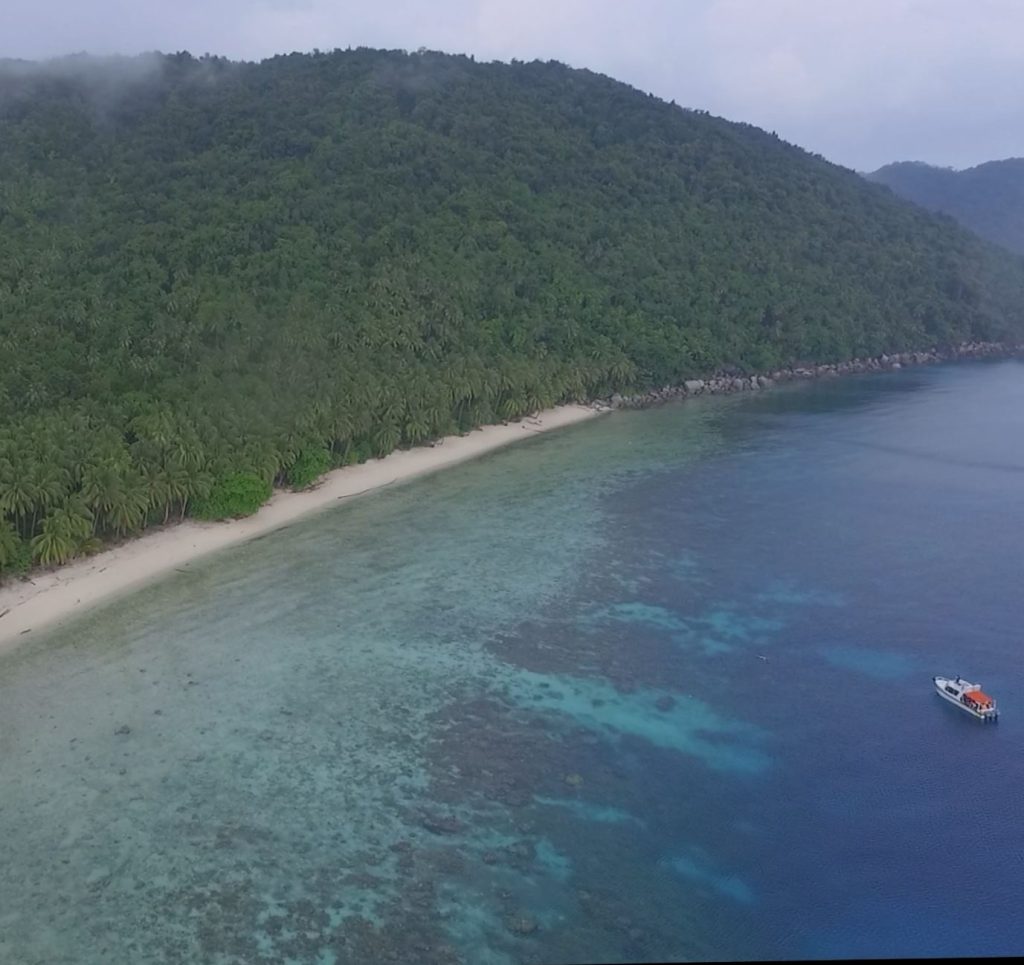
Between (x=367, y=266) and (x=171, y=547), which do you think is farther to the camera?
(x=367, y=266)

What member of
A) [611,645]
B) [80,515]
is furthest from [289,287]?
[611,645]

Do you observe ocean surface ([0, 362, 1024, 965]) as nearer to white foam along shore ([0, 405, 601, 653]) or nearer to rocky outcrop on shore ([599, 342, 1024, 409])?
white foam along shore ([0, 405, 601, 653])

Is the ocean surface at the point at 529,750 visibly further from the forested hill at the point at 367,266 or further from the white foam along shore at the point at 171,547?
the forested hill at the point at 367,266

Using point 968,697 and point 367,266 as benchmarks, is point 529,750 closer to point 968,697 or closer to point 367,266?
point 968,697

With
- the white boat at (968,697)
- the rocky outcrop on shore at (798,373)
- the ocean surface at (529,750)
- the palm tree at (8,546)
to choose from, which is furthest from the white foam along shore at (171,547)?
the white boat at (968,697)

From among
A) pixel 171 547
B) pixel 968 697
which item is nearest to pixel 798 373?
pixel 968 697

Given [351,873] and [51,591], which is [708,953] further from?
[51,591]
